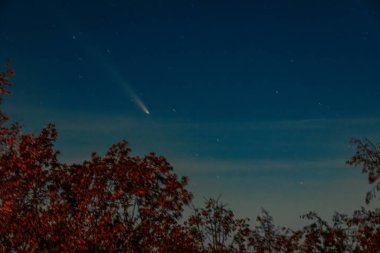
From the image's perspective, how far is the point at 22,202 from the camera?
19281 mm

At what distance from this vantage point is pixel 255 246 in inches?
1232

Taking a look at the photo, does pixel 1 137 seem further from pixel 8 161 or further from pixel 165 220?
pixel 165 220

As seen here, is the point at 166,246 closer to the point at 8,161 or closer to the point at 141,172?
the point at 141,172

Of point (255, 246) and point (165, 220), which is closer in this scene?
point (165, 220)

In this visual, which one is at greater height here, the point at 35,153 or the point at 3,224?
the point at 35,153

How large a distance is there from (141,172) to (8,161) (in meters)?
6.48

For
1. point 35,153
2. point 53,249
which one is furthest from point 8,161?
point 53,249

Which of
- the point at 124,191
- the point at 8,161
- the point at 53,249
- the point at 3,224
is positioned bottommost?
the point at 53,249

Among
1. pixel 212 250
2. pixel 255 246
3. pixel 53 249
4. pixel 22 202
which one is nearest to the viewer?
pixel 53 249

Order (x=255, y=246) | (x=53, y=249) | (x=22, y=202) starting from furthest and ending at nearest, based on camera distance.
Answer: (x=255, y=246) < (x=22, y=202) < (x=53, y=249)

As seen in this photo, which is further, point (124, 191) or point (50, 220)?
point (124, 191)

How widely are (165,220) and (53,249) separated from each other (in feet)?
18.0

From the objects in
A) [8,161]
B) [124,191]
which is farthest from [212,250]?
[8,161]

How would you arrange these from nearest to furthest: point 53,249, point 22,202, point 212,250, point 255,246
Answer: point 53,249 → point 22,202 → point 212,250 → point 255,246
